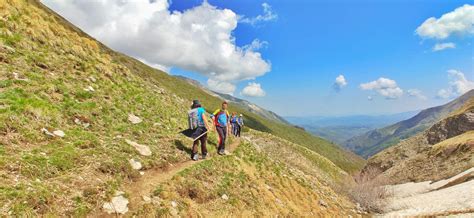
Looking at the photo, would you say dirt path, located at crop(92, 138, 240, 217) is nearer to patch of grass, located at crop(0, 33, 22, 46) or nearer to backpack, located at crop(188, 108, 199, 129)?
backpack, located at crop(188, 108, 199, 129)

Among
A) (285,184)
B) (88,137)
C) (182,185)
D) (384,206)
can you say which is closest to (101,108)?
(88,137)

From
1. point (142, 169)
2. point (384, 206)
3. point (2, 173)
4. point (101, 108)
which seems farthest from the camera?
point (384, 206)

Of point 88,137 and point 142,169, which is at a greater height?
point 88,137

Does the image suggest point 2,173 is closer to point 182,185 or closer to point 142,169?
point 142,169

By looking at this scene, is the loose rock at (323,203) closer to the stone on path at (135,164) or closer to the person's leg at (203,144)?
the person's leg at (203,144)

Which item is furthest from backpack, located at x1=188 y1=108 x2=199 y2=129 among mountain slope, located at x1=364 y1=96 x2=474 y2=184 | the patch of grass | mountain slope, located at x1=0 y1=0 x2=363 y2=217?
mountain slope, located at x1=364 y1=96 x2=474 y2=184

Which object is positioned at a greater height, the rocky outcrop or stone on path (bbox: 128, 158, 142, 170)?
the rocky outcrop

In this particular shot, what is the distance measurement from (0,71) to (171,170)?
1064 cm

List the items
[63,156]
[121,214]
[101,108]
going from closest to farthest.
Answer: [121,214], [63,156], [101,108]

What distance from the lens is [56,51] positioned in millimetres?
22953

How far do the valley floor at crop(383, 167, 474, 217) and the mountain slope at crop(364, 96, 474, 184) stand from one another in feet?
14.0

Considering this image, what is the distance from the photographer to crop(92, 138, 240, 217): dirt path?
36.3 feet

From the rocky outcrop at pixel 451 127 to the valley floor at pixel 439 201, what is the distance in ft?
103

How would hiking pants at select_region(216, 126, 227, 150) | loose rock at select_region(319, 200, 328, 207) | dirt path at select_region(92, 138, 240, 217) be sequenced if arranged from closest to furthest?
dirt path at select_region(92, 138, 240, 217) → hiking pants at select_region(216, 126, 227, 150) → loose rock at select_region(319, 200, 328, 207)
